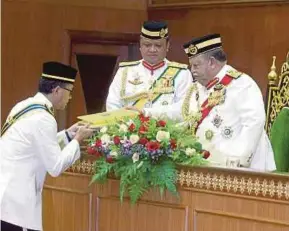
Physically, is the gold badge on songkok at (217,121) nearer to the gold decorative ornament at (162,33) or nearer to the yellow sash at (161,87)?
the yellow sash at (161,87)

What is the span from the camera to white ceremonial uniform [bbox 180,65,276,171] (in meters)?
3.94

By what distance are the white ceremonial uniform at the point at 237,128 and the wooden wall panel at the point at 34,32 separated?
92.7 inches

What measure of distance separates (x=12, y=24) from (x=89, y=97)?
963mm

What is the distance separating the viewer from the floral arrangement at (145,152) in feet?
12.6

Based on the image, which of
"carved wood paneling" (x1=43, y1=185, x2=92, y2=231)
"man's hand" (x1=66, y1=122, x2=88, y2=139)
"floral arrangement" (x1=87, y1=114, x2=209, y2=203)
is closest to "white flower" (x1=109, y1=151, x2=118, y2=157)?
"floral arrangement" (x1=87, y1=114, x2=209, y2=203)

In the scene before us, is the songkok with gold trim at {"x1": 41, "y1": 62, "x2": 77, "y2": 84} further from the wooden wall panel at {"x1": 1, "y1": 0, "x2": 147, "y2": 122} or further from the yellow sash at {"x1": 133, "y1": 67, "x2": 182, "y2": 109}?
the wooden wall panel at {"x1": 1, "y1": 0, "x2": 147, "y2": 122}

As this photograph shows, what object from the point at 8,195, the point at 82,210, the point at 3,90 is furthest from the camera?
the point at 3,90

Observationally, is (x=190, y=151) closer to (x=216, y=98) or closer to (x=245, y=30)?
(x=216, y=98)

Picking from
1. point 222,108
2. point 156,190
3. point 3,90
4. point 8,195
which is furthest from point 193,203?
point 3,90

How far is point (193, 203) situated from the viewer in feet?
12.6

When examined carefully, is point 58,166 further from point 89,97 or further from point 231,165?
point 89,97

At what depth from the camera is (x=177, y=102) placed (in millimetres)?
4680

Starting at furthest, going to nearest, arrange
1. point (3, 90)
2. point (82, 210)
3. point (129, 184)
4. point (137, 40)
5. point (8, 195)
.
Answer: point (137, 40) < point (3, 90) < point (82, 210) < point (129, 184) < point (8, 195)

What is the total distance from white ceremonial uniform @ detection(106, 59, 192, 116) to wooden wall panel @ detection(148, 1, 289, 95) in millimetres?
1204
